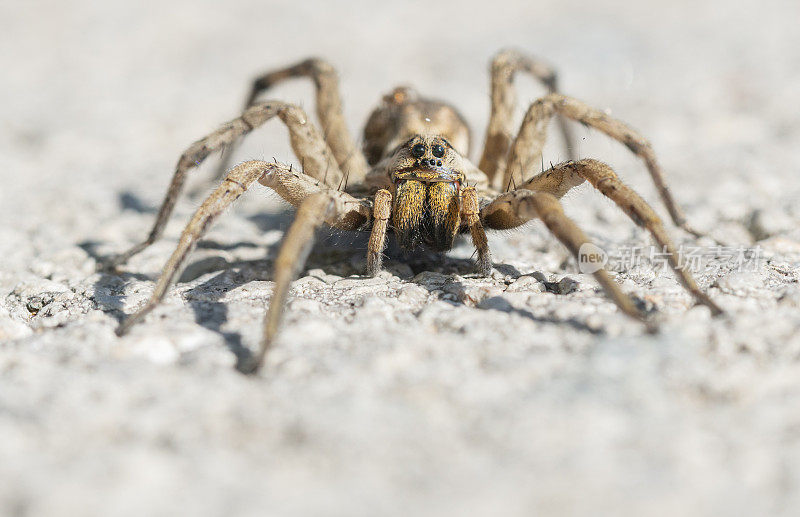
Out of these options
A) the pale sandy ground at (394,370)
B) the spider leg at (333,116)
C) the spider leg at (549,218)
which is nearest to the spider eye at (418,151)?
the spider leg at (549,218)

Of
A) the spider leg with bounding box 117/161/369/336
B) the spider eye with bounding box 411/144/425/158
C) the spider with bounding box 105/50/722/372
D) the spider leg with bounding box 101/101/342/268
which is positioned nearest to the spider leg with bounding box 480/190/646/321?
the spider with bounding box 105/50/722/372

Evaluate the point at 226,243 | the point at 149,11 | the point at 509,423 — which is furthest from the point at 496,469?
the point at 149,11

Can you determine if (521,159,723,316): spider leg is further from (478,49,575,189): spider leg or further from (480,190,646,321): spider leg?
(478,49,575,189): spider leg

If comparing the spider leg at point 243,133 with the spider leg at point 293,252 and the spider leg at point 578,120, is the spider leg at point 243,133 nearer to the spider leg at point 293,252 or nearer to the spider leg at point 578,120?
the spider leg at point 293,252

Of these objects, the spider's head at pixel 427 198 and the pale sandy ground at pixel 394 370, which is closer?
the pale sandy ground at pixel 394 370

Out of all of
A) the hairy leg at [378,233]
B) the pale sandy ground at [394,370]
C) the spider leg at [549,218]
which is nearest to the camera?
the pale sandy ground at [394,370]

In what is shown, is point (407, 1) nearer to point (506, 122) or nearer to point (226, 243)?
point (506, 122)

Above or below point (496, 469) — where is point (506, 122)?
above
